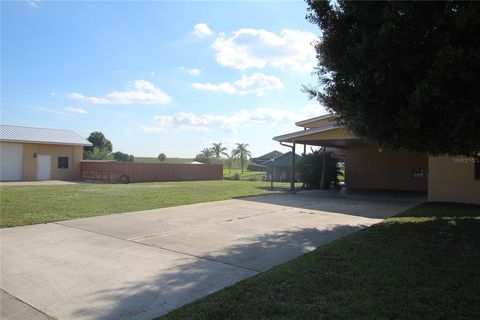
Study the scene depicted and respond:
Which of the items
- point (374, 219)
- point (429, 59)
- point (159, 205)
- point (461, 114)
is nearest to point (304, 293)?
point (461, 114)

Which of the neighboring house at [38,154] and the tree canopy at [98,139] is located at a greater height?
the tree canopy at [98,139]

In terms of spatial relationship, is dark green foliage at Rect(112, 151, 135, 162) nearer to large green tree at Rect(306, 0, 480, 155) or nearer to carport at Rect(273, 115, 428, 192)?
carport at Rect(273, 115, 428, 192)

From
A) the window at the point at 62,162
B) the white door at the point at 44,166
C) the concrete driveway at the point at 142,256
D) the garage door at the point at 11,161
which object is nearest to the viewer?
the concrete driveway at the point at 142,256

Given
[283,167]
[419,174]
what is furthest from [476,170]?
[283,167]

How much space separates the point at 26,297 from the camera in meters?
4.71

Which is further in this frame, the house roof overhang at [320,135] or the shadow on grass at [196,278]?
the house roof overhang at [320,135]

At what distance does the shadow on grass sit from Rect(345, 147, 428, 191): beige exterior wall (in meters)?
17.1

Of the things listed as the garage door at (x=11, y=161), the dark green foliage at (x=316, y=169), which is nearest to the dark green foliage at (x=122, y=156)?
the garage door at (x=11, y=161)

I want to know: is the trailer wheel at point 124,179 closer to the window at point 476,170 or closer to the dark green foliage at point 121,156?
the window at point 476,170

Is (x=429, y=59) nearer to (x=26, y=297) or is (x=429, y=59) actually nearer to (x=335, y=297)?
(x=335, y=297)

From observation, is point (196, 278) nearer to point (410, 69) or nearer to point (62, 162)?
point (410, 69)

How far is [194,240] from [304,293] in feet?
12.0

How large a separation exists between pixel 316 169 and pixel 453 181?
29.9 ft

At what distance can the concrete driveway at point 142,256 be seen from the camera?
4.60 meters
